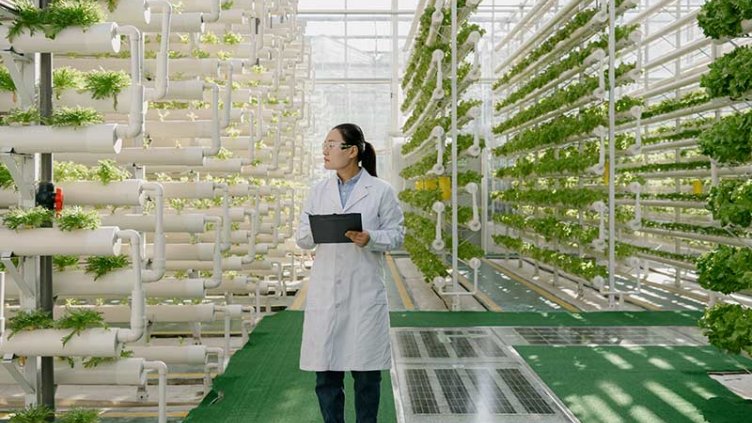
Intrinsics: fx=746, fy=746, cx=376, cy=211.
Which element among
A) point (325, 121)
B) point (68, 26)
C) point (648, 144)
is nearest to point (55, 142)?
point (68, 26)

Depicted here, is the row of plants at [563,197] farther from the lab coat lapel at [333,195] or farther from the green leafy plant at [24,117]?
the green leafy plant at [24,117]

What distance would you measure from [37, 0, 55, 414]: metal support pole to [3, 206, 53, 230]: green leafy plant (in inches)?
9.0

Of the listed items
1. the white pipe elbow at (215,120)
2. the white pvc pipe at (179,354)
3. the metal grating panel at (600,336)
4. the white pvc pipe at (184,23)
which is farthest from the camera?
the metal grating panel at (600,336)

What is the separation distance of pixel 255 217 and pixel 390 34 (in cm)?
1153

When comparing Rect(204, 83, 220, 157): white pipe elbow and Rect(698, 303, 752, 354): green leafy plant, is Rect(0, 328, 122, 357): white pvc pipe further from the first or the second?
Rect(698, 303, 752, 354): green leafy plant

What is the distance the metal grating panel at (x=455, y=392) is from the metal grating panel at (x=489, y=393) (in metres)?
0.09

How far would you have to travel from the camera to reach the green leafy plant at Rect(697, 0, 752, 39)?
13.3 ft

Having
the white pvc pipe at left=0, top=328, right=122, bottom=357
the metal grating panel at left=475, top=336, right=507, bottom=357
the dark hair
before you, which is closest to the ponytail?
the dark hair

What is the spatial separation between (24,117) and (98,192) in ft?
1.82

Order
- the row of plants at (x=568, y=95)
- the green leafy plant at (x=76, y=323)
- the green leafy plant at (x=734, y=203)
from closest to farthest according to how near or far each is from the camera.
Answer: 1. the green leafy plant at (x=76, y=323)
2. the green leafy plant at (x=734, y=203)
3. the row of plants at (x=568, y=95)

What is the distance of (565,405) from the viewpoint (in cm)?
452

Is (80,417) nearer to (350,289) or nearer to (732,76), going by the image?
(350,289)

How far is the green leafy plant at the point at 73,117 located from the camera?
313cm

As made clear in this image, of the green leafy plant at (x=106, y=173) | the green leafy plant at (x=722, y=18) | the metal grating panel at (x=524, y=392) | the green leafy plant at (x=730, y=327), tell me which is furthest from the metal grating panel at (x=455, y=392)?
the green leafy plant at (x=722, y=18)
